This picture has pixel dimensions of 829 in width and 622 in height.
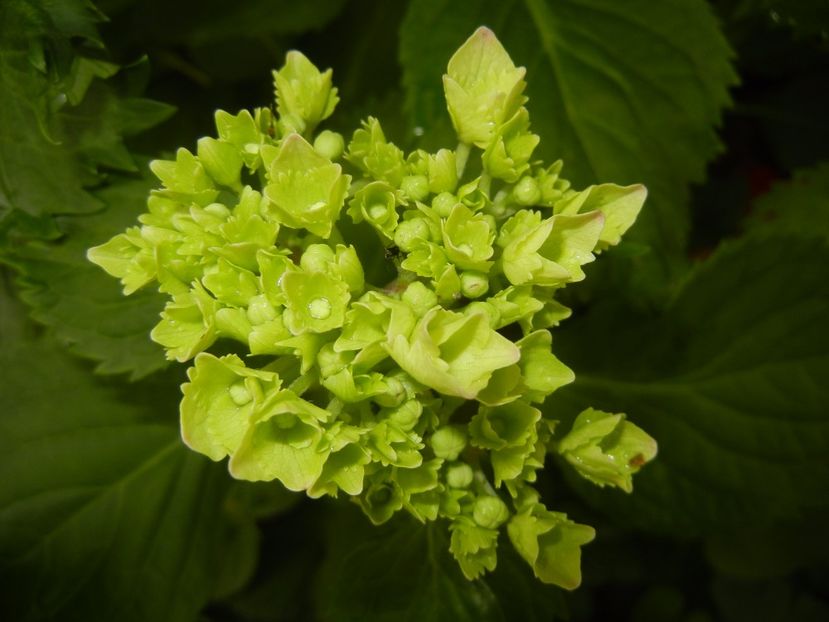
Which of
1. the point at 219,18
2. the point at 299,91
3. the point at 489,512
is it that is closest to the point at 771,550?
the point at 489,512

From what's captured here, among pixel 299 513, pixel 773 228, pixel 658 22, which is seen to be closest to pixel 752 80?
pixel 773 228

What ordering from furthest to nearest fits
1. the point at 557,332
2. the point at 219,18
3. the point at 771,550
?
1. the point at 771,550
2. the point at 219,18
3. the point at 557,332

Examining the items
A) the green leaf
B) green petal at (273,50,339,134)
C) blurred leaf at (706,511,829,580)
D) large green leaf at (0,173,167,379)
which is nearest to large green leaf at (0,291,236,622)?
large green leaf at (0,173,167,379)

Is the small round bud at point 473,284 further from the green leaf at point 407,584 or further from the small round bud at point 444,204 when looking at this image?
the green leaf at point 407,584

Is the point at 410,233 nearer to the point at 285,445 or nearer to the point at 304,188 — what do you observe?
the point at 304,188

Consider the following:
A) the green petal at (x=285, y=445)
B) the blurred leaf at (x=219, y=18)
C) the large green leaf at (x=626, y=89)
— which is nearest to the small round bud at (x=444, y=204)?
the green petal at (x=285, y=445)

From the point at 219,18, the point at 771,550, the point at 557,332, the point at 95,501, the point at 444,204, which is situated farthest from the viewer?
the point at 771,550

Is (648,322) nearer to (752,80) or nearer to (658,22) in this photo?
(658,22)
